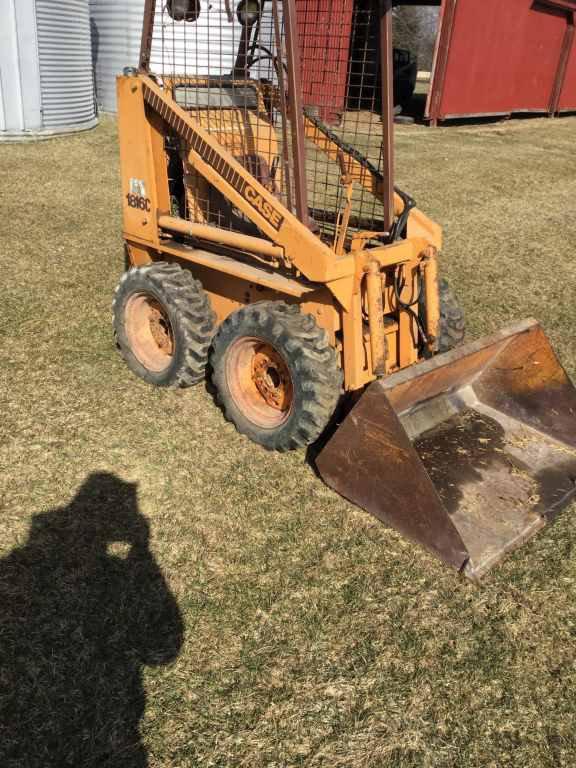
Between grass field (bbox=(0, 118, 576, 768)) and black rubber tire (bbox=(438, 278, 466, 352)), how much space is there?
1527 mm

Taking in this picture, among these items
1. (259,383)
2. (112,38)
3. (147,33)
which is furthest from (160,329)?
(112,38)

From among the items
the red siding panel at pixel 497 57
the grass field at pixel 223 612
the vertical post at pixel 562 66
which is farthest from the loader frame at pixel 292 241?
the vertical post at pixel 562 66

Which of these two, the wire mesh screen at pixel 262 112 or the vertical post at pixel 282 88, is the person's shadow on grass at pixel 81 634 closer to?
the vertical post at pixel 282 88

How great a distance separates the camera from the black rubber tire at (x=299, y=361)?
3842 mm

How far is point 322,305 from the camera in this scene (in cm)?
403

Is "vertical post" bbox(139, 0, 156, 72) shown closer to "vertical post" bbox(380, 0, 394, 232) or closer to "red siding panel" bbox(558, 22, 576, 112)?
"vertical post" bbox(380, 0, 394, 232)

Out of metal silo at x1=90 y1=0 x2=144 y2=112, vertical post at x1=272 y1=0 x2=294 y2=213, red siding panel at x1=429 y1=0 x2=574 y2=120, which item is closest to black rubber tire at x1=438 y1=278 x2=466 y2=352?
vertical post at x1=272 y1=0 x2=294 y2=213

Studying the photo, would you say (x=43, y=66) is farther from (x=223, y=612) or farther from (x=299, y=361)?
(x=223, y=612)

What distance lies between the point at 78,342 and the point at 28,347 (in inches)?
15.4

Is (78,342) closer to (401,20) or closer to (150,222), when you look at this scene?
(150,222)

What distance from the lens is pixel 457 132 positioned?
1805 cm

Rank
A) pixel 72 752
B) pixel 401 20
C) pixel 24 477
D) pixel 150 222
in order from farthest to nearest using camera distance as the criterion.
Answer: pixel 401 20, pixel 150 222, pixel 24 477, pixel 72 752

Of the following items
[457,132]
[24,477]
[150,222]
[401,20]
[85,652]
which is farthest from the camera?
[401,20]

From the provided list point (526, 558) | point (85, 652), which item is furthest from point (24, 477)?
point (526, 558)
